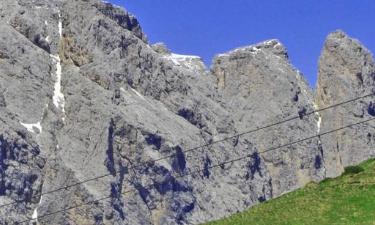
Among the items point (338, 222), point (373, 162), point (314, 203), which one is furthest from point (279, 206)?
point (373, 162)

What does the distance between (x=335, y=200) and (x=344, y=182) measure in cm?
599

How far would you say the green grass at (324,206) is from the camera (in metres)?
65.9

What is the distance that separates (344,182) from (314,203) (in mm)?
6457

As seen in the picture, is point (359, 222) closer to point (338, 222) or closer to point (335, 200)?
point (338, 222)

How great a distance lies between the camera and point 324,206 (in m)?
69.1

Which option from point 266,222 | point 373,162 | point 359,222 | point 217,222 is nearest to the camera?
point 359,222

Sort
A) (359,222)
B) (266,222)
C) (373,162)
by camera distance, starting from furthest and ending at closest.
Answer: (373,162)
(266,222)
(359,222)

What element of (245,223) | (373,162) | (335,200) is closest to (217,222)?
(245,223)

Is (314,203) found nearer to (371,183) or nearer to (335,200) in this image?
(335,200)

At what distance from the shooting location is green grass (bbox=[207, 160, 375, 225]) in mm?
65938

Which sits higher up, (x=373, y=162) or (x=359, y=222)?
(x=373, y=162)

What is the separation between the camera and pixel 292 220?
67.1 m

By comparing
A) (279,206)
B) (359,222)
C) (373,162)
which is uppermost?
(373,162)

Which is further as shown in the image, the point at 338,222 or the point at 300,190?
the point at 300,190
